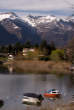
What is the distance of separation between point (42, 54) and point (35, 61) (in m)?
0.17

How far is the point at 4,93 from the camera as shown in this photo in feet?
32.3

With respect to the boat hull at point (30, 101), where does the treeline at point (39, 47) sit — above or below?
above

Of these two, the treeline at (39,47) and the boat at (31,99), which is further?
the boat at (31,99)

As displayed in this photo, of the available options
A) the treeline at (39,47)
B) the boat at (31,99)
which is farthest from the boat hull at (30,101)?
the treeline at (39,47)

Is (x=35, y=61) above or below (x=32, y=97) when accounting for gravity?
above

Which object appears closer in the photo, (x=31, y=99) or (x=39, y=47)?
(x=39, y=47)

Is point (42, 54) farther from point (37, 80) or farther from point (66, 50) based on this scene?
point (37, 80)

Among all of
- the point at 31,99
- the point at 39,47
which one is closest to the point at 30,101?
the point at 31,99

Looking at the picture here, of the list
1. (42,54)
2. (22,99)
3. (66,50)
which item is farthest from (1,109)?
(66,50)

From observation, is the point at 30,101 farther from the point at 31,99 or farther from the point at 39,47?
the point at 39,47

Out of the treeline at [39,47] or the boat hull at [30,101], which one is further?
the boat hull at [30,101]

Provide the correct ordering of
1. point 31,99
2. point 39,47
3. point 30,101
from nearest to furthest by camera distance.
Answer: point 39,47, point 30,101, point 31,99

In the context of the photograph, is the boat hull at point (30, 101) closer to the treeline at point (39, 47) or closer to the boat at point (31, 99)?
the boat at point (31, 99)

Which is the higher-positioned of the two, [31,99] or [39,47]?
[39,47]
